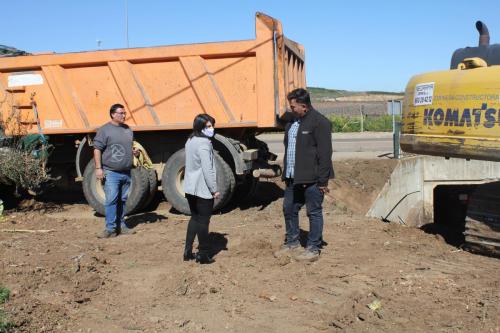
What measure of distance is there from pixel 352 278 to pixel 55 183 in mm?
6764

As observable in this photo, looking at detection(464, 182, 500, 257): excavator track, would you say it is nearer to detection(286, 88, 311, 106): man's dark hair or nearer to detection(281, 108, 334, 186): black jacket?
detection(281, 108, 334, 186): black jacket

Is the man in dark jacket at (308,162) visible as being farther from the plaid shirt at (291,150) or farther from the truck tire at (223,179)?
the truck tire at (223,179)

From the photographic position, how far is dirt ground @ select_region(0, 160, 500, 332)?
14.4 feet

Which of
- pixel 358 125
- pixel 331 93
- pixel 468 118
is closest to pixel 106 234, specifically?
pixel 468 118

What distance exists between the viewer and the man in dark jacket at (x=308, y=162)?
18.9 feet

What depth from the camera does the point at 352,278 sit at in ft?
17.5

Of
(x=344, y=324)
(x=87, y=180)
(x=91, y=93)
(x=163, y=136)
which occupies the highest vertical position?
(x=91, y=93)

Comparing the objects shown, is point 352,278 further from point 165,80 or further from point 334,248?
point 165,80

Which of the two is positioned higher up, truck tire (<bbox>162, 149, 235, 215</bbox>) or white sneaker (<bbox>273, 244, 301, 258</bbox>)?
truck tire (<bbox>162, 149, 235, 215</bbox>)

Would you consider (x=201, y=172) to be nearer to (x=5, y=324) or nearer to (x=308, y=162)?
(x=308, y=162)

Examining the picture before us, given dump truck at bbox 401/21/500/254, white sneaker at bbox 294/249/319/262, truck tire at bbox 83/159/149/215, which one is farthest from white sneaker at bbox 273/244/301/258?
truck tire at bbox 83/159/149/215

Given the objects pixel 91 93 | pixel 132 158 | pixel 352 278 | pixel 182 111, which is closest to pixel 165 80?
pixel 182 111

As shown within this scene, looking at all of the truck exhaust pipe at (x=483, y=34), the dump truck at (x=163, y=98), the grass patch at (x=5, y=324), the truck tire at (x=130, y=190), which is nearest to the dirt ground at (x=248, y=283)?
the grass patch at (x=5, y=324)

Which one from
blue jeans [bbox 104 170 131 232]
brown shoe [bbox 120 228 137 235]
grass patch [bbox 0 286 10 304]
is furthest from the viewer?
brown shoe [bbox 120 228 137 235]
